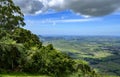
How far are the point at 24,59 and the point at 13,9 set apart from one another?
24029mm

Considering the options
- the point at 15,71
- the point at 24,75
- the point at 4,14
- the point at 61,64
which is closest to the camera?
the point at 24,75

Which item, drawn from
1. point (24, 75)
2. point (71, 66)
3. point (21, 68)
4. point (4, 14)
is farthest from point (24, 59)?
point (4, 14)

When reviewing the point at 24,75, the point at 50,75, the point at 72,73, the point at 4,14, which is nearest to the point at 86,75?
the point at 72,73

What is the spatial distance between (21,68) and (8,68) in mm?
1840

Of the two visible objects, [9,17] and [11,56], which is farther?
[9,17]

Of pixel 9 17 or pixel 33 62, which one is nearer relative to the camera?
pixel 33 62

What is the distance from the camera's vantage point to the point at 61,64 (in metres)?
36.3

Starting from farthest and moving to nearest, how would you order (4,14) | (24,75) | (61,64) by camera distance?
(4,14)
(61,64)
(24,75)

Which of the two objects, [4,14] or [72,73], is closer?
[72,73]

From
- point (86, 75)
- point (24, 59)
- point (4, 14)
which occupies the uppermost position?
point (4, 14)

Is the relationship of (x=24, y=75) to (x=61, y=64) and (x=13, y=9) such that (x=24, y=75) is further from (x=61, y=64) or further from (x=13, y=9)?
(x=13, y=9)

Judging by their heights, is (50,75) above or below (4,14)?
below

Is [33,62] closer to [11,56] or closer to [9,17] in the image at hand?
[11,56]

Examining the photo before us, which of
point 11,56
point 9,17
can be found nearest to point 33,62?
point 11,56
